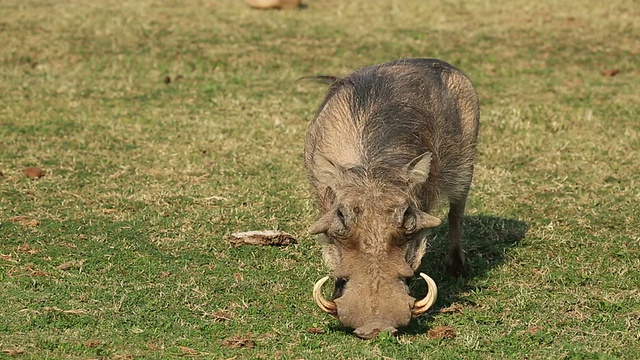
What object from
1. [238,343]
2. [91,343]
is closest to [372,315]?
[238,343]

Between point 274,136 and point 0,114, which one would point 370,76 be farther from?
point 0,114

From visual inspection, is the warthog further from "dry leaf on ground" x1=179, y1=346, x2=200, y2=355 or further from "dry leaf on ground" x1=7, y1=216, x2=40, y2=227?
"dry leaf on ground" x1=7, y1=216, x2=40, y2=227

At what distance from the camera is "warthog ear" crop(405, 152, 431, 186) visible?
4285 millimetres

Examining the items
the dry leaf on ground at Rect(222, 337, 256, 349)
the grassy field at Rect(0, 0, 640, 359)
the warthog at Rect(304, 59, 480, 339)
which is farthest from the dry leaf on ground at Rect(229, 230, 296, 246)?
the dry leaf on ground at Rect(222, 337, 256, 349)

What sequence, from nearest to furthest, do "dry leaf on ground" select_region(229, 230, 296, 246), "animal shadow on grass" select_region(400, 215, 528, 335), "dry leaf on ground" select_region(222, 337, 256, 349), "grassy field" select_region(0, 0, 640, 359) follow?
"dry leaf on ground" select_region(222, 337, 256, 349)
"grassy field" select_region(0, 0, 640, 359)
"animal shadow on grass" select_region(400, 215, 528, 335)
"dry leaf on ground" select_region(229, 230, 296, 246)

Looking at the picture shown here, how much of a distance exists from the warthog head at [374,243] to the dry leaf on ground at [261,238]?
1434mm

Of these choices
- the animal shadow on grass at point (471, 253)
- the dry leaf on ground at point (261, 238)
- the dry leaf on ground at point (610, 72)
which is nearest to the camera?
the animal shadow on grass at point (471, 253)

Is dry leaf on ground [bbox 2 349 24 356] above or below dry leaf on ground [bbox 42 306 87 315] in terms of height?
above

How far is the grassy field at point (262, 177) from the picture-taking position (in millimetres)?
4457

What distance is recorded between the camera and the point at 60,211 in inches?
246

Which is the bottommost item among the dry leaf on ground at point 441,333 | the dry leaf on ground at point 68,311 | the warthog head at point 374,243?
the dry leaf on ground at point 68,311

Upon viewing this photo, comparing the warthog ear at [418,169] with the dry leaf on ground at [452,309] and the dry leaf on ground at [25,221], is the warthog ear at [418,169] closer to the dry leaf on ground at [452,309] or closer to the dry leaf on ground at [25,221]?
the dry leaf on ground at [452,309]

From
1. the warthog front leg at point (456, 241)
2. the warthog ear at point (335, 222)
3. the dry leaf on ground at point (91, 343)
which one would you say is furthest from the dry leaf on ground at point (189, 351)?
the warthog front leg at point (456, 241)

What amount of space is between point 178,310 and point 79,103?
4947 mm
